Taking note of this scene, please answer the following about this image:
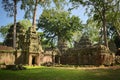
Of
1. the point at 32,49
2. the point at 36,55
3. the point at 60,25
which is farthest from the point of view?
the point at 60,25

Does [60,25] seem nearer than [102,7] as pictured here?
No

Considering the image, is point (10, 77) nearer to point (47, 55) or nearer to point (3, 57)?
point (3, 57)

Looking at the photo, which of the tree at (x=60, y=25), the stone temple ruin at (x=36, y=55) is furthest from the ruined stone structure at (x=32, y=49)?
the tree at (x=60, y=25)

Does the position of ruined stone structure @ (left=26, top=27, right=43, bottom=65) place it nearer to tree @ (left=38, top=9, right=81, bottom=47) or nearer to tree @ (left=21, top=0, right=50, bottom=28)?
tree @ (left=21, top=0, right=50, bottom=28)

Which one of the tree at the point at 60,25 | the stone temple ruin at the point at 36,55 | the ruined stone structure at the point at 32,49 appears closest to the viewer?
the stone temple ruin at the point at 36,55

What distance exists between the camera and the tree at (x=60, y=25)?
6619cm

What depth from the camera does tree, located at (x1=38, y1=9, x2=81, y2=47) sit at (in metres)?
66.2

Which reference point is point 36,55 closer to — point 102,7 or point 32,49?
point 32,49

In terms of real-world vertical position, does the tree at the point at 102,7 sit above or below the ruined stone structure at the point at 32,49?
above

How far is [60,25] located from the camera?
2606 inches

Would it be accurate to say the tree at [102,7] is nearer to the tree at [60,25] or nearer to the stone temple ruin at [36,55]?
the stone temple ruin at [36,55]

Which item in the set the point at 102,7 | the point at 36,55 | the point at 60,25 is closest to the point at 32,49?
the point at 36,55

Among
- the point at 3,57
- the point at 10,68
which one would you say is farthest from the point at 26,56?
the point at 10,68

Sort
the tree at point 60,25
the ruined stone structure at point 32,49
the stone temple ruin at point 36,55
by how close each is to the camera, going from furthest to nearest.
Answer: the tree at point 60,25
the ruined stone structure at point 32,49
the stone temple ruin at point 36,55
